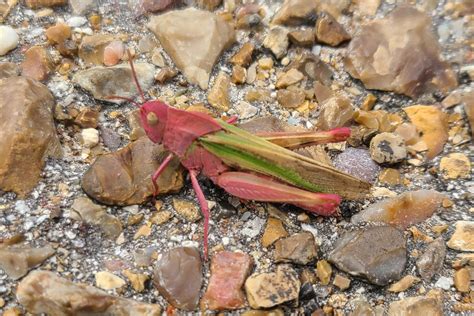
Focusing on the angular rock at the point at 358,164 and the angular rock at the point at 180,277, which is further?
the angular rock at the point at 358,164

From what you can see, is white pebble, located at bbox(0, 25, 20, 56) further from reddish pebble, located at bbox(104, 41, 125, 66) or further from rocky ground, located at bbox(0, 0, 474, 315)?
reddish pebble, located at bbox(104, 41, 125, 66)

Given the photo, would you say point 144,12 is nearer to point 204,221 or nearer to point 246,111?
point 246,111

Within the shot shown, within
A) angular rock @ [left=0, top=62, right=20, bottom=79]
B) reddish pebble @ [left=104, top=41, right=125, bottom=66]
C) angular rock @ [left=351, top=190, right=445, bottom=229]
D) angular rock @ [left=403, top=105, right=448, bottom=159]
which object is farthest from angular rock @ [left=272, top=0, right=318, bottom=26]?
angular rock @ [left=0, top=62, right=20, bottom=79]

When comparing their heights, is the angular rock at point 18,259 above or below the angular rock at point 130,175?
below

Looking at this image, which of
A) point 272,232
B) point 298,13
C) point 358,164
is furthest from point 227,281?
point 298,13

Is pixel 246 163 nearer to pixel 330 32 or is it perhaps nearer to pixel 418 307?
pixel 418 307

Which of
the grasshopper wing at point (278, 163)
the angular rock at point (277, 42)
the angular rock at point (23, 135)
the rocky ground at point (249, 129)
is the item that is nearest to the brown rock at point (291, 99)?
the rocky ground at point (249, 129)

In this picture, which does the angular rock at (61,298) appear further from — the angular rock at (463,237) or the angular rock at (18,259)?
the angular rock at (463,237)
